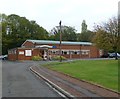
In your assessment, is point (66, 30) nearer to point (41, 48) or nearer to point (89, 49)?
point (89, 49)

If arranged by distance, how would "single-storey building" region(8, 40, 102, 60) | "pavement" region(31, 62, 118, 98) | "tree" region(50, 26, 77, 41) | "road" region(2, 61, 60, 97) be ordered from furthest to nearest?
"tree" region(50, 26, 77, 41) → "single-storey building" region(8, 40, 102, 60) → "road" region(2, 61, 60, 97) → "pavement" region(31, 62, 118, 98)

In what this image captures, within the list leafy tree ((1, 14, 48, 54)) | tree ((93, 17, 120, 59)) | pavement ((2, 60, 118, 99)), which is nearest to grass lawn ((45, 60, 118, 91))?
pavement ((2, 60, 118, 99))

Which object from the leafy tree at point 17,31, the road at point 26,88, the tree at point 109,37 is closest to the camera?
the road at point 26,88

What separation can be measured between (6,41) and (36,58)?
26.5 metres

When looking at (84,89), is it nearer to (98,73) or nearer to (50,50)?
(98,73)

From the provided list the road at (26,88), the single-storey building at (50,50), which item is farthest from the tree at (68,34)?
the road at (26,88)

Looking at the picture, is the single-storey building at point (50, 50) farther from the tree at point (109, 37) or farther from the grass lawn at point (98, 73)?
the grass lawn at point (98, 73)

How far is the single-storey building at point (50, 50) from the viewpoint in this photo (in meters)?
69.1

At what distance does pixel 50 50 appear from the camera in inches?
2889

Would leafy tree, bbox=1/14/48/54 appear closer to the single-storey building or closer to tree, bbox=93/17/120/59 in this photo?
the single-storey building

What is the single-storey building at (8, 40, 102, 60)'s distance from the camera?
227ft

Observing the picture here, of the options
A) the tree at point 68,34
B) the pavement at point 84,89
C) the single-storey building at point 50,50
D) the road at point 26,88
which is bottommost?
the road at point 26,88

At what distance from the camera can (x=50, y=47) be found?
73.0 m

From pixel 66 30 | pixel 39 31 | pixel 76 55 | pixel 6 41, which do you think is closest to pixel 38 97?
pixel 76 55
